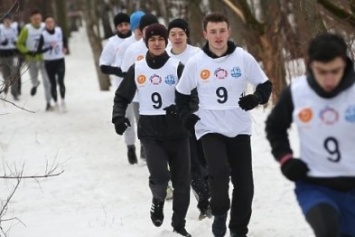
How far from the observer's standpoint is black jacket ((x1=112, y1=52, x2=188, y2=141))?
696cm

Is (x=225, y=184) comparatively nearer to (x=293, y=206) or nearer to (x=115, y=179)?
(x=293, y=206)

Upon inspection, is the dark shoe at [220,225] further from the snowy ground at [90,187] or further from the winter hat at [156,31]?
the winter hat at [156,31]

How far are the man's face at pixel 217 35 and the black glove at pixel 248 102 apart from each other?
484mm

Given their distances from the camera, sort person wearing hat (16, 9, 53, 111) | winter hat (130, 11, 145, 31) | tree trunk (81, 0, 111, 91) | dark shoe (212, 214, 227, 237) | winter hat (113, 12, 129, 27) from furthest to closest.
→ tree trunk (81, 0, 111, 91), person wearing hat (16, 9, 53, 111), winter hat (113, 12, 129, 27), winter hat (130, 11, 145, 31), dark shoe (212, 214, 227, 237)

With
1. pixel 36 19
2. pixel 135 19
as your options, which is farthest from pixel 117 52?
pixel 36 19

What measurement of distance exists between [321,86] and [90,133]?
9444mm

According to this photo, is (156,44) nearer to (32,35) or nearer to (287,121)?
(287,121)

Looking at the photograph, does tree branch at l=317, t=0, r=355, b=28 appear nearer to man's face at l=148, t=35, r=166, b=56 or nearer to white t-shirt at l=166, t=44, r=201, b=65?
white t-shirt at l=166, t=44, r=201, b=65

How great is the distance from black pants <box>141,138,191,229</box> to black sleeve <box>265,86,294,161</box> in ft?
7.08

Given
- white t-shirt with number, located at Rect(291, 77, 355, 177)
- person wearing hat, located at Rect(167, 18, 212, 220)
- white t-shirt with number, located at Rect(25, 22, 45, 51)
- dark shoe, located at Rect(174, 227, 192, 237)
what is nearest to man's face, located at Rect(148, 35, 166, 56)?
person wearing hat, located at Rect(167, 18, 212, 220)

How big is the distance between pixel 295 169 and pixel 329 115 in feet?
1.24

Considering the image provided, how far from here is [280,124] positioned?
484 centimetres

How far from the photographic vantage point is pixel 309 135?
184 inches

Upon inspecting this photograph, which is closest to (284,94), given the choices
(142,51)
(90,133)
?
(142,51)
